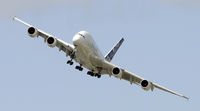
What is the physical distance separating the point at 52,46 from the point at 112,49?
66.6ft

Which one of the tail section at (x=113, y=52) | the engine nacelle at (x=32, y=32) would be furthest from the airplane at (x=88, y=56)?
the tail section at (x=113, y=52)

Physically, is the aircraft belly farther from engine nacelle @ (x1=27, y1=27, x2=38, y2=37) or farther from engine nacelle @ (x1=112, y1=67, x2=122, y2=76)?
engine nacelle @ (x1=27, y1=27, x2=38, y2=37)

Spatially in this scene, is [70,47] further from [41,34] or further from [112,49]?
[112,49]

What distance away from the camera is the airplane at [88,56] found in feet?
253

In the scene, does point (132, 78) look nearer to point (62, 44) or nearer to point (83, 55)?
point (83, 55)

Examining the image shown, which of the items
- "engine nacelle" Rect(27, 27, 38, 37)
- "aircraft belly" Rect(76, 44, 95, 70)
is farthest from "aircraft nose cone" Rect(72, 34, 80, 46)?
"engine nacelle" Rect(27, 27, 38, 37)

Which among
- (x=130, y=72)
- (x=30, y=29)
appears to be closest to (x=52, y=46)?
(x=30, y=29)

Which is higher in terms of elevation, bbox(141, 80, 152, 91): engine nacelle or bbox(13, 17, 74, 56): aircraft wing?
bbox(13, 17, 74, 56): aircraft wing

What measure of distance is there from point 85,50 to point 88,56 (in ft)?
3.41

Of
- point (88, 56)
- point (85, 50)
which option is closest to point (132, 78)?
point (88, 56)

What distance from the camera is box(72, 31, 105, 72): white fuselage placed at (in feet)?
251

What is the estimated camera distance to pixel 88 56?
77.8 m

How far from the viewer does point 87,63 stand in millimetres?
78938

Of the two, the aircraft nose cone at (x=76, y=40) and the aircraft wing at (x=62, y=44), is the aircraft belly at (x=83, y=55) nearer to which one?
the aircraft nose cone at (x=76, y=40)
